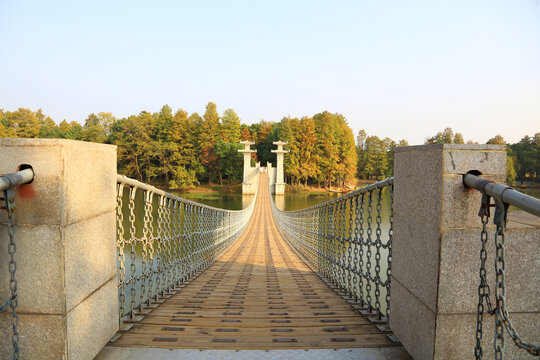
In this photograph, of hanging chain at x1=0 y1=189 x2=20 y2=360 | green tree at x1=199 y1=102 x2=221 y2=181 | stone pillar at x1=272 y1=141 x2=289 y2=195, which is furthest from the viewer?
green tree at x1=199 y1=102 x2=221 y2=181

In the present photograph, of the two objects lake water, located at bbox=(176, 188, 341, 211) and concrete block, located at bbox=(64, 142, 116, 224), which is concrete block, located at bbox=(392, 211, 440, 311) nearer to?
concrete block, located at bbox=(64, 142, 116, 224)

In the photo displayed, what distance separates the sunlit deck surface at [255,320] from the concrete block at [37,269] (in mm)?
582

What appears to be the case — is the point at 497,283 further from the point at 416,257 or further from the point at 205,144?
the point at 205,144

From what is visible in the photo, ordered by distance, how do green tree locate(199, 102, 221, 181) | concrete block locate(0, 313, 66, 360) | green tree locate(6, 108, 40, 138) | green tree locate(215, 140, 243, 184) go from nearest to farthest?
concrete block locate(0, 313, 66, 360) → green tree locate(6, 108, 40, 138) → green tree locate(215, 140, 243, 184) → green tree locate(199, 102, 221, 181)

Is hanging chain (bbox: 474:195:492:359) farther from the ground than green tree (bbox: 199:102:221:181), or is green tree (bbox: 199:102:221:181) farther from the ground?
green tree (bbox: 199:102:221:181)

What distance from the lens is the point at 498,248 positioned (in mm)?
1217

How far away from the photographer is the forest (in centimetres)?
3847

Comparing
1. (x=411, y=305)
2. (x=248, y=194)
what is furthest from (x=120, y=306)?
(x=248, y=194)

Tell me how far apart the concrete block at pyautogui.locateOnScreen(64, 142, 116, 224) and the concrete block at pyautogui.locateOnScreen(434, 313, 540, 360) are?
1.77 metres

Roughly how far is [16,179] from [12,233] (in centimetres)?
23

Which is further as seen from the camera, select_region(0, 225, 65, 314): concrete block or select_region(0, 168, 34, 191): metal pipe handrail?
select_region(0, 225, 65, 314): concrete block

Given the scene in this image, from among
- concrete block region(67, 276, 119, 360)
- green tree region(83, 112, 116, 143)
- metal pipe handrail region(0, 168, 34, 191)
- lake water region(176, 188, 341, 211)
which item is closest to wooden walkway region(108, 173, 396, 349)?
concrete block region(67, 276, 119, 360)

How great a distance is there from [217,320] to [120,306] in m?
0.68

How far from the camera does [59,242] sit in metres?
1.39
